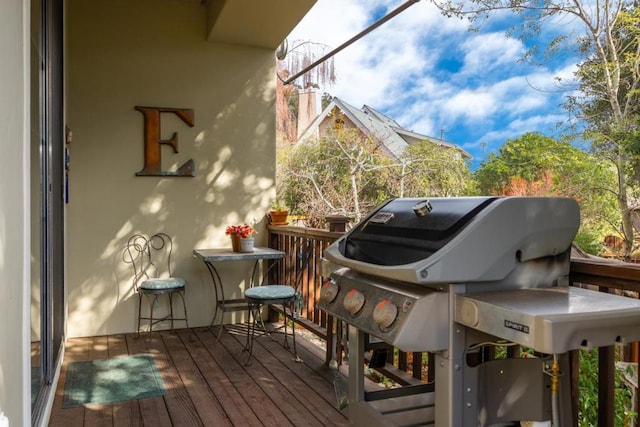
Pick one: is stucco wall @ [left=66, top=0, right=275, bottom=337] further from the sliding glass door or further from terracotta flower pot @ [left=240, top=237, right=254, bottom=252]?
the sliding glass door

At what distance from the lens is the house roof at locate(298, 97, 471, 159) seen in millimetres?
9250

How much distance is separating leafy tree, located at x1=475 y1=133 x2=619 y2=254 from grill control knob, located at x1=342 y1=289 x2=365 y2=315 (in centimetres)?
657

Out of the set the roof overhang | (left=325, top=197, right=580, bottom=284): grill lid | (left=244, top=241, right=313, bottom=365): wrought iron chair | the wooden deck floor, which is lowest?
the wooden deck floor

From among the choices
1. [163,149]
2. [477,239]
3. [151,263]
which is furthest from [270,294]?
[477,239]

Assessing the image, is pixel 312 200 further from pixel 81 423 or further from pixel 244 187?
pixel 81 423

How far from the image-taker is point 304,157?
922 centimetres

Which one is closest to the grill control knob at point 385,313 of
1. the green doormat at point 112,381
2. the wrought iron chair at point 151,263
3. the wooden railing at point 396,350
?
the wooden railing at point 396,350

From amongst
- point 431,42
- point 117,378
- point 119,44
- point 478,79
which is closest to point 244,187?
point 119,44

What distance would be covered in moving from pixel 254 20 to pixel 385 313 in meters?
3.47

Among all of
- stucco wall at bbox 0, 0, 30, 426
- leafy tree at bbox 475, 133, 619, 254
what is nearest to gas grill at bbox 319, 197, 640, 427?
stucco wall at bbox 0, 0, 30, 426

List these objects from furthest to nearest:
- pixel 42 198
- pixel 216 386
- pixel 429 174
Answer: pixel 429 174
pixel 216 386
pixel 42 198

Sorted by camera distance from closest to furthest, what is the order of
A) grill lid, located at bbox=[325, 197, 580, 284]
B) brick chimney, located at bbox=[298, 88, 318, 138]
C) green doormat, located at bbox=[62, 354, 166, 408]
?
grill lid, located at bbox=[325, 197, 580, 284]
green doormat, located at bbox=[62, 354, 166, 408]
brick chimney, located at bbox=[298, 88, 318, 138]

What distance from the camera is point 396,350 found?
11.1 feet

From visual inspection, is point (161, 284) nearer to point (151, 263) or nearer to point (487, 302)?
point (151, 263)
